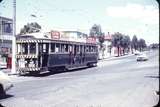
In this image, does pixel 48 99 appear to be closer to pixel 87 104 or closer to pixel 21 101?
pixel 21 101

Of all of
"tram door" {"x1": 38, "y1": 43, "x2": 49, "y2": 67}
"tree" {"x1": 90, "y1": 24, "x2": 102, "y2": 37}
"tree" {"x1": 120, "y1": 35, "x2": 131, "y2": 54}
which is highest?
"tree" {"x1": 90, "y1": 24, "x2": 102, "y2": 37}

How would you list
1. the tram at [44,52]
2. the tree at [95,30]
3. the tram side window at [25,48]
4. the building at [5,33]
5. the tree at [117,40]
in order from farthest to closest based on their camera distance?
the tree at [117,40], the tree at [95,30], the building at [5,33], the tram side window at [25,48], the tram at [44,52]

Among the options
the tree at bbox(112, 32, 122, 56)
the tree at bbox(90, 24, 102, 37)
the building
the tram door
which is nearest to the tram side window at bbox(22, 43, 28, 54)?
the tram door

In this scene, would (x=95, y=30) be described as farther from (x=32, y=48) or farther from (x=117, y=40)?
(x=32, y=48)

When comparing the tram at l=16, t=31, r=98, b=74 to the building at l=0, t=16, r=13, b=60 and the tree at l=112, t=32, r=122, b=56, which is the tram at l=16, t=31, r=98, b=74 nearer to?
the building at l=0, t=16, r=13, b=60

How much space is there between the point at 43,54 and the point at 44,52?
0.64 ft

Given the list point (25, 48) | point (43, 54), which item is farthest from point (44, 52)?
point (25, 48)

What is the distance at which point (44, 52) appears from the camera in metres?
22.8

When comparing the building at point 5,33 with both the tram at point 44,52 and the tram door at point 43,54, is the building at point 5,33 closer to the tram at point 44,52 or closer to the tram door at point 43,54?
the tram at point 44,52

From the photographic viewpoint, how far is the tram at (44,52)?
22344mm

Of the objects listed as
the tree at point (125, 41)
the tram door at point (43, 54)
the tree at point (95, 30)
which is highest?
the tree at point (95, 30)

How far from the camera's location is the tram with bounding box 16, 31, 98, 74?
22344 mm

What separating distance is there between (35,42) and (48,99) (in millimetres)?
10913

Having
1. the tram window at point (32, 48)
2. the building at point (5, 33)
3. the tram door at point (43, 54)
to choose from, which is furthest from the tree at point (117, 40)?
the tram window at point (32, 48)
